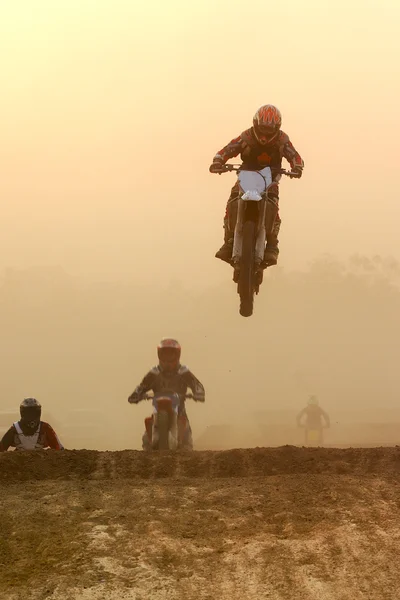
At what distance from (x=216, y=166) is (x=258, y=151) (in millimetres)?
585

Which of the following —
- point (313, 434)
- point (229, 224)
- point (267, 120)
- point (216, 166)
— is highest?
point (267, 120)

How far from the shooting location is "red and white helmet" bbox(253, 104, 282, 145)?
34.7 ft

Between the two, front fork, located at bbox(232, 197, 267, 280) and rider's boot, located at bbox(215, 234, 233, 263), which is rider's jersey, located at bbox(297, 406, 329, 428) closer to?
rider's boot, located at bbox(215, 234, 233, 263)

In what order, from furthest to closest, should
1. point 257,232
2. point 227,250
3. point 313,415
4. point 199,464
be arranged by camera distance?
point 313,415 → point 227,250 → point 257,232 → point 199,464

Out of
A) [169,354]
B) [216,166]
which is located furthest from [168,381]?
[216,166]

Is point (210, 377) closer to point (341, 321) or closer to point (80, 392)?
point (80, 392)

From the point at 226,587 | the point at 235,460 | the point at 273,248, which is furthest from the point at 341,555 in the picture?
the point at 273,248

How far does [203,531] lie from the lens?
7.44 metres

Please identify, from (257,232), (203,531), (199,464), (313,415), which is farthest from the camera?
(313,415)

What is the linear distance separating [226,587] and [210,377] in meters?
54.6

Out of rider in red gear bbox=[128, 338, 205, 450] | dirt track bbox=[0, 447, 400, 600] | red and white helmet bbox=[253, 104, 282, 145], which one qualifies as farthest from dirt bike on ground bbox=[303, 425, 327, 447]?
red and white helmet bbox=[253, 104, 282, 145]

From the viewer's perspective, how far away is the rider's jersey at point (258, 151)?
36.1 feet

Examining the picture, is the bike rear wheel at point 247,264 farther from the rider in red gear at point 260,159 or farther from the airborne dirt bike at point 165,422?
Result: the airborne dirt bike at point 165,422

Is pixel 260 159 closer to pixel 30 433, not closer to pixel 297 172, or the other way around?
pixel 297 172
